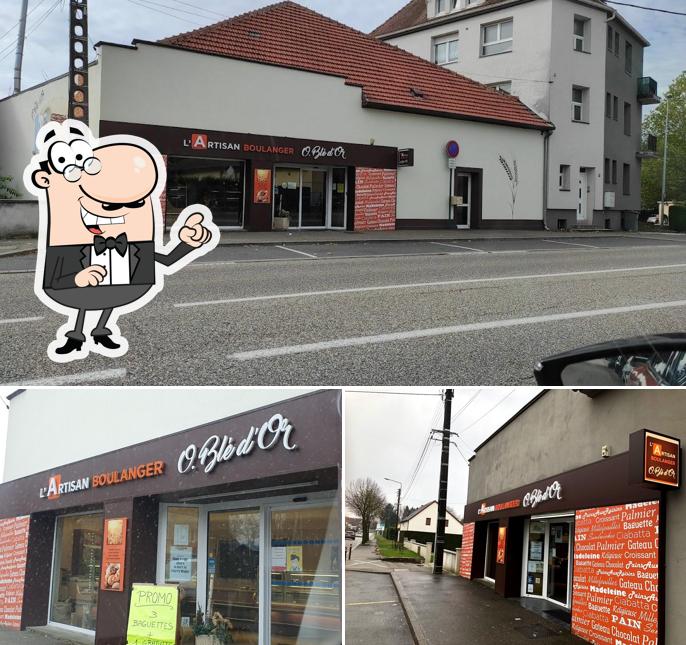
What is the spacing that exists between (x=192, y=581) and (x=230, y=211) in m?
4.57

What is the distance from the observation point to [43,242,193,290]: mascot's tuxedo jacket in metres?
2.64

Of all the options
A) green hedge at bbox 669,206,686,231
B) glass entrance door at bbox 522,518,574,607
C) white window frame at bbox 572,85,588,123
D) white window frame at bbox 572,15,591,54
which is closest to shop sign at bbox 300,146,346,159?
glass entrance door at bbox 522,518,574,607

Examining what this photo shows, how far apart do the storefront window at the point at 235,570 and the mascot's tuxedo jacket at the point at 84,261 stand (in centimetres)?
434

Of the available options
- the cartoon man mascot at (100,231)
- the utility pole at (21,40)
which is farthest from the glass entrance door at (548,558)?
the utility pole at (21,40)

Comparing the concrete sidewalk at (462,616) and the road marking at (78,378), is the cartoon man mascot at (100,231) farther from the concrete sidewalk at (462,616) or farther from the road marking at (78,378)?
the concrete sidewalk at (462,616)

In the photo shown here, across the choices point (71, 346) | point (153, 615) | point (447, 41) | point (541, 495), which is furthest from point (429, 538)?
point (447, 41)

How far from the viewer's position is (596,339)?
18.3ft

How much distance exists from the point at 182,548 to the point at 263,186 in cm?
387

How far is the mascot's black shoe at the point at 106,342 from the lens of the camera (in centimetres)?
278

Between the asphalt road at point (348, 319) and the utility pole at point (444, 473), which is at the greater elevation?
the asphalt road at point (348, 319)

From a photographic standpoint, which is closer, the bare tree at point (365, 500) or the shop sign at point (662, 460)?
the bare tree at point (365, 500)

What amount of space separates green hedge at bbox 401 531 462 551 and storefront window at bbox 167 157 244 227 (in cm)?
148

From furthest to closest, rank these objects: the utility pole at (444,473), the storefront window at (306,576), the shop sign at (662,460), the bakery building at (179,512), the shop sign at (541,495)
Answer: the shop sign at (541,495) < the shop sign at (662,460) < the bakery building at (179,512) < the storefront window at (306,576) < the utility pole at (444,473)

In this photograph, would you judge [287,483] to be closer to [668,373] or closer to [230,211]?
[230,211]
